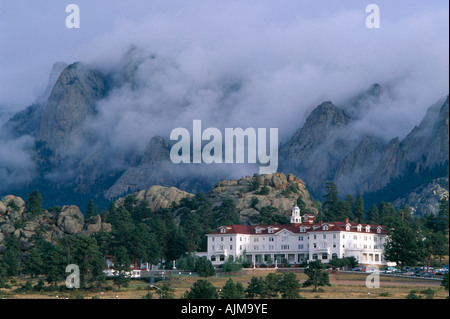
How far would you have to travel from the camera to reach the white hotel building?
169875mm

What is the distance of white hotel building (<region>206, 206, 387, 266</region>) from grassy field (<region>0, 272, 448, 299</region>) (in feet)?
73.3

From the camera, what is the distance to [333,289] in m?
129

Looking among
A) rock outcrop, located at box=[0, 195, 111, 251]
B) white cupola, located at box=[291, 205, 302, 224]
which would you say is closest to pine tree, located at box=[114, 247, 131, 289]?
rock outcrop, located at box=[0, 195, 111, 251]

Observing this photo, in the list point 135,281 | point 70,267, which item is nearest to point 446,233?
point 135,281

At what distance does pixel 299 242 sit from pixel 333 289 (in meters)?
48.5

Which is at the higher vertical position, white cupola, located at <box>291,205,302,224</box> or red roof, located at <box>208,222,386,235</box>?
white cupola, located at <box>291,205,302,224</box>

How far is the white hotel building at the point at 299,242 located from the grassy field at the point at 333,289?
22.3 metres

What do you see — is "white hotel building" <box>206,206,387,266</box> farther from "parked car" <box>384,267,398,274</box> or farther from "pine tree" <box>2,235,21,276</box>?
"pine tree" <box>2,235,21,276</box>

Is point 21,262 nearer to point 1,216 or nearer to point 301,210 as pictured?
point 1,216

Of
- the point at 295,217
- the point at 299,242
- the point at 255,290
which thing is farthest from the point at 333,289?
the point at 295,217

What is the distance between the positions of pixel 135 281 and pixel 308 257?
44049mm

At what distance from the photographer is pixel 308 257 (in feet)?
574

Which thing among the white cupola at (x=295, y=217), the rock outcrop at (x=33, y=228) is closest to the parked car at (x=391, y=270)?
the white cupola at (x=295, y=217)

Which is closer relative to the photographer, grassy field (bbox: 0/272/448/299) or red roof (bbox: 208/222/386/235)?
grassy field (bbox: 0/272/448/299)
